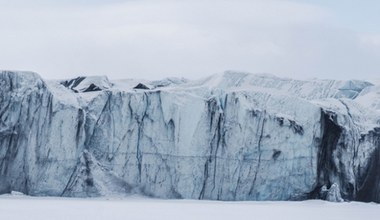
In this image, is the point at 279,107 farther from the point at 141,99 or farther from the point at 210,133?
the point at 141,99

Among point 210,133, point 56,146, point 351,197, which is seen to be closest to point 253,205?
point 210,133

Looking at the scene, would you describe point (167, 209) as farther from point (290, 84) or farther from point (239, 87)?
point (290, 84)

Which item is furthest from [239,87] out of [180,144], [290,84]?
[180,144]

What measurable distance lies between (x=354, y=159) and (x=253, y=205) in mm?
3459

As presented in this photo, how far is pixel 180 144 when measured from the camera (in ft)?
55.5

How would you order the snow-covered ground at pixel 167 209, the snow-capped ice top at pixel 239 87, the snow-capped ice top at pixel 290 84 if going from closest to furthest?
the snow-covered ground at pixel 167 209
the snow-capped ice top at pixel 239 87
the snow-capped ice top at pixel 290 84

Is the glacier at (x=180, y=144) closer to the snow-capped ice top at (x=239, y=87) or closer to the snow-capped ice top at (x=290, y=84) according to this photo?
the snow-capped ice top at (x=239, y=87)

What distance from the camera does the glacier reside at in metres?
15.8

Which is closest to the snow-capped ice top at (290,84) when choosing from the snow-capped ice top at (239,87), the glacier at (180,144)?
the snow-capped ice top at (239,87)

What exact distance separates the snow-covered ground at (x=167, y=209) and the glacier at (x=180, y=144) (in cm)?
46

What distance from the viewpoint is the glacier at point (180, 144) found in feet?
51.8

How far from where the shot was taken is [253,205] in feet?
54.2

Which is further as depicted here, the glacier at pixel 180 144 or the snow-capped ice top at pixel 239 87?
→ the snow-capped ice top at pixel 239 87

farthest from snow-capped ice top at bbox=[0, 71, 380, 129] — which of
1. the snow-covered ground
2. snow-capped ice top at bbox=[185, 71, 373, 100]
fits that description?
the snow-covered ground
